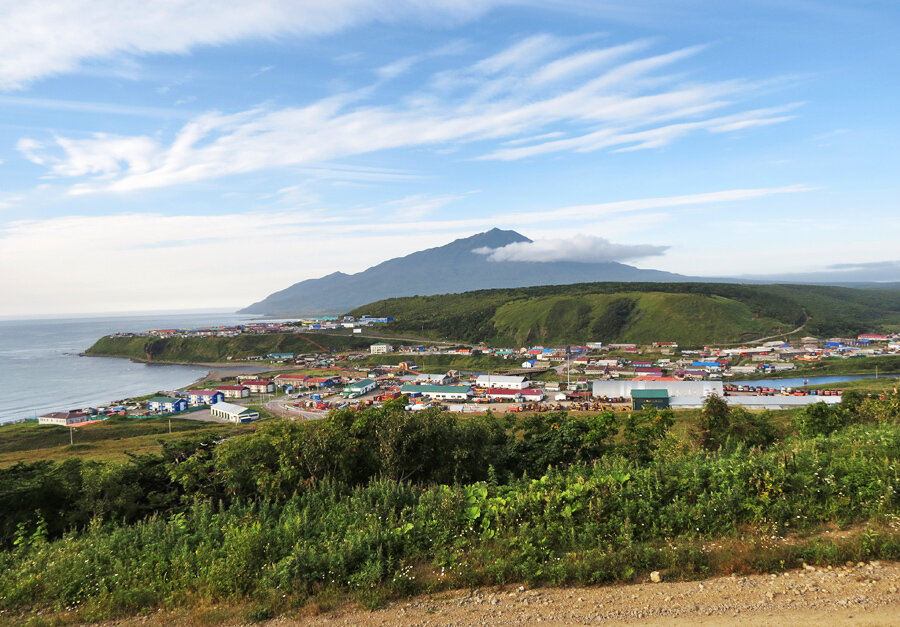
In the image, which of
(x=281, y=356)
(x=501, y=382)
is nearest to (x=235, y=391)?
(x=501, y=382)

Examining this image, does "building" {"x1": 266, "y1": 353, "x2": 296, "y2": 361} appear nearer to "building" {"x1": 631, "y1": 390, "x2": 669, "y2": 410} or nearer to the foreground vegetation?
"building" {"x1": 631, "y1": 390, "x2": 669, "y2": 410}

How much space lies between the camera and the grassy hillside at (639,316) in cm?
8325

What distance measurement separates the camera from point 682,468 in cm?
641

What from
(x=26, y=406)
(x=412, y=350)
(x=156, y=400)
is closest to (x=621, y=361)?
(x=412, y=350)

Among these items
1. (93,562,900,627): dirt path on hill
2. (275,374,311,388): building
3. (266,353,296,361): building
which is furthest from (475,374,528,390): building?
(93,562,900,627): dirt path on hill

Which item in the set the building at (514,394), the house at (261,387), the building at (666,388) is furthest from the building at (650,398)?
the house at (261,387)

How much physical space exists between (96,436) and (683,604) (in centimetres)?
4343

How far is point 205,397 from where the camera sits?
49562 mm

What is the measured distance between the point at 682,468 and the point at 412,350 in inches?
3006

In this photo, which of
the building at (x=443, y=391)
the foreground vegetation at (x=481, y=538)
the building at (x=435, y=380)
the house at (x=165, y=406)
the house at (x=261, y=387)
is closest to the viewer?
the foreground vegetation at (x=481, y=538)

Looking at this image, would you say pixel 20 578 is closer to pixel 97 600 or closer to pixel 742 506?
pixel 97 600

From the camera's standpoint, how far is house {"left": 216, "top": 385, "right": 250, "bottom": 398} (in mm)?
52469

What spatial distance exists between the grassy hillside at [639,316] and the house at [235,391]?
46702mm

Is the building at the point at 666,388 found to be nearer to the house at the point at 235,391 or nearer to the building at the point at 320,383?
the building at the point at 320,383
